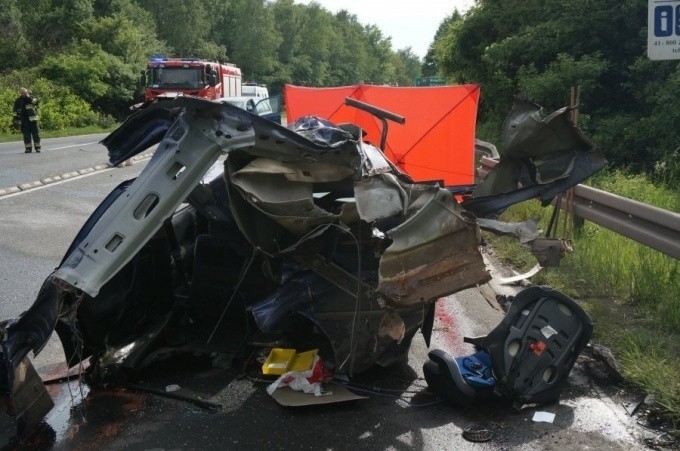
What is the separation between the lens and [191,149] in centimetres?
408

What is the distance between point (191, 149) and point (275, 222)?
63 cm

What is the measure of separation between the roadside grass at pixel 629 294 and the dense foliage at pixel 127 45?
28.1 m

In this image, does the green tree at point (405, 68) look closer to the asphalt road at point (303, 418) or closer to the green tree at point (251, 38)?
the green tree at point (251, 38)

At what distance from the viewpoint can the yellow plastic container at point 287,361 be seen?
4672mm

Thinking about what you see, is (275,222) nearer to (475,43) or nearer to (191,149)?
(191,149)

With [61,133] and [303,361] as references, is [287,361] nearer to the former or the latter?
[303,361]

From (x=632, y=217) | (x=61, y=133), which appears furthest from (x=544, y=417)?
(x=61, y=133)

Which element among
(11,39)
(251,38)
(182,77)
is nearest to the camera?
(182,77)

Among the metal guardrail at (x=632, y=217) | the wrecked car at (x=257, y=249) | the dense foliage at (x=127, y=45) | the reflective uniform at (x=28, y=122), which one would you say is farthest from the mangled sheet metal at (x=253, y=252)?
the dense foliage at (x=127, y=45)

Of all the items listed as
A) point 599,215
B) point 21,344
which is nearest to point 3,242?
point 21,344

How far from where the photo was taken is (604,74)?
15547 mm

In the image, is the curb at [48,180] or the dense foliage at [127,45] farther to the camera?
the dense foliage at [127,45]

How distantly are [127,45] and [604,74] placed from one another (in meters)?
38.7

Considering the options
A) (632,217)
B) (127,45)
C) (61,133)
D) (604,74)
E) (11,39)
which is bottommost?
(61,133)
